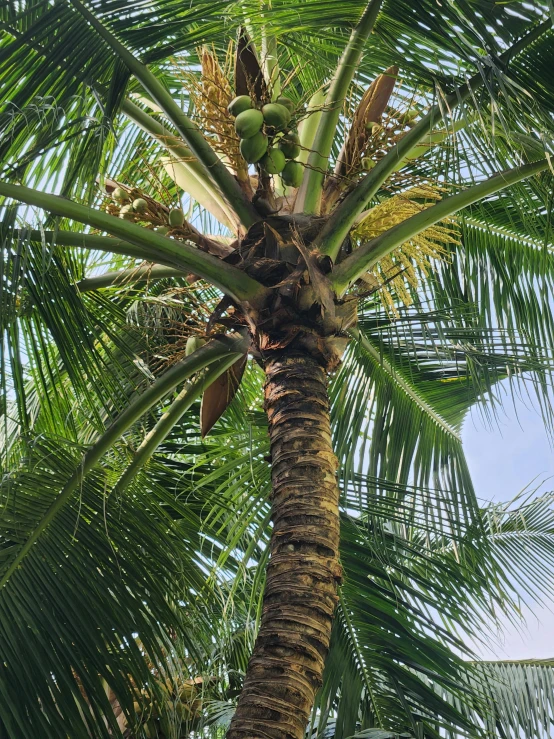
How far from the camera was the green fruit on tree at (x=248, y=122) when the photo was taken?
2281 millimetres

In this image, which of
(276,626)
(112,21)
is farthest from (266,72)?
(276,626)

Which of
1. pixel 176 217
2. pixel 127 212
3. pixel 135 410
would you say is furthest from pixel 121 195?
pixel 135 410

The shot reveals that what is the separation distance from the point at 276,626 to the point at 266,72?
2034 mm

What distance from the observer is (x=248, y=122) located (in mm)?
2283

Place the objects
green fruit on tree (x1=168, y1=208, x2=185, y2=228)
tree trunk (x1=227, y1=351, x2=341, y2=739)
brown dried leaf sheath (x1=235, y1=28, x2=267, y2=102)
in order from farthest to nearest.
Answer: green fruit on tree (x1=168, y1=208, x2=185, y2=228)
brown dried leaf sheath (x1=235, y1=28, x2=267, y2=102)
tree trunk (x1=227, y1=351, x2=341, y2=739)

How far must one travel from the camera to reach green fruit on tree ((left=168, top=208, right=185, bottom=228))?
2650 millimetres

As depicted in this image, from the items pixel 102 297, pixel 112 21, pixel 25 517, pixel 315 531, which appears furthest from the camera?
pixel 102 297

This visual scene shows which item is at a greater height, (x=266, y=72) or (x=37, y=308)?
(x=266, y=72)

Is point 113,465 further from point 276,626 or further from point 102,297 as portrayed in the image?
point 276,626

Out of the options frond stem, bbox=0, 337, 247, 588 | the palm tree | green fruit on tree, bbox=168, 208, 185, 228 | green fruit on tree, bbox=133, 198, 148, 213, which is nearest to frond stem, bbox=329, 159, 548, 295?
the palm tree

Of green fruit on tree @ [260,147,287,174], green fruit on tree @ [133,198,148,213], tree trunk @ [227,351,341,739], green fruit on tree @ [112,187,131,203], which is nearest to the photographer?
tree trunk @ [227,351,341,739]

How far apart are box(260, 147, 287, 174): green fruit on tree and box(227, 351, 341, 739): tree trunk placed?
57 centimetres

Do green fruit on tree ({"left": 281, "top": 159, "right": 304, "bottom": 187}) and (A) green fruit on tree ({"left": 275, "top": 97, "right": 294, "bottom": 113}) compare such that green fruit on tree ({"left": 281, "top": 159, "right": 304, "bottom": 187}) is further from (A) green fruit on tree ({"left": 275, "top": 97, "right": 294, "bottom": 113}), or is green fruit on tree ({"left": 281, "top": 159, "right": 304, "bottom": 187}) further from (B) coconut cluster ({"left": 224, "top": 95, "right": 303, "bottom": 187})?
(A) green fruit on tree ({"left": 275, "top": 97, "right": 294, "bottom": 113})

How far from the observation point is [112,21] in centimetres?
260
